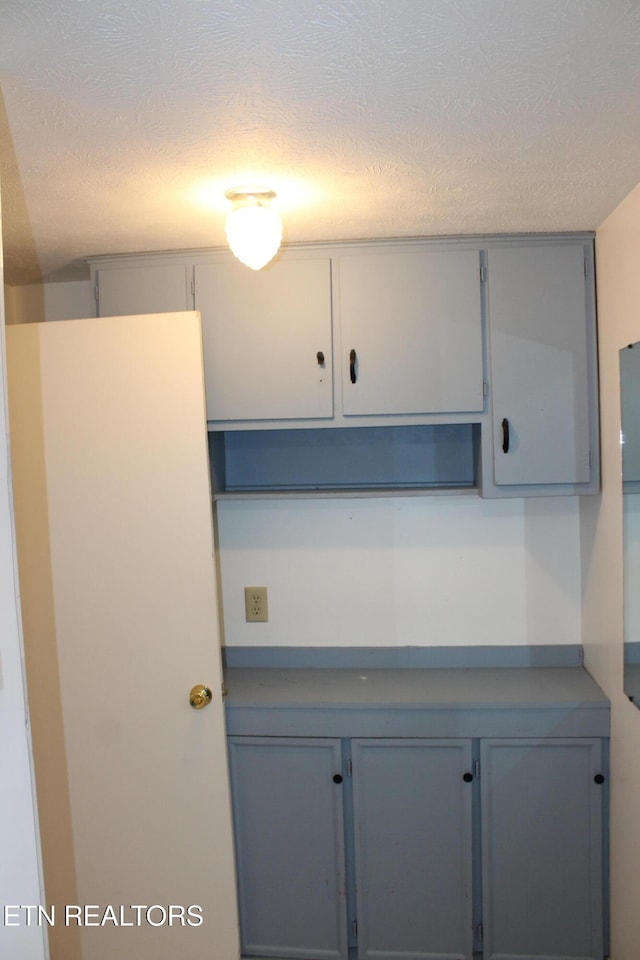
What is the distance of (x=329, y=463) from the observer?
257 cm

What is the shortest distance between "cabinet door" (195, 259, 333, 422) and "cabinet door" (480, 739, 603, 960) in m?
1.23

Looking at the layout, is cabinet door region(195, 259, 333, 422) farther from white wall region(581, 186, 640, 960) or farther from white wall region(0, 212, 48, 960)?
white wall region(0, 212, 48, 960)

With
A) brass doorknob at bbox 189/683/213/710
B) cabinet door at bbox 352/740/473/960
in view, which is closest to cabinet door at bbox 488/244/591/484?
cabinet door at bbox 352/740/473/960

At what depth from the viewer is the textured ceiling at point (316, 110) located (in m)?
1.01

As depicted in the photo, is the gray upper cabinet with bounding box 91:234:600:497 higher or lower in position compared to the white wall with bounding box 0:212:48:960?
higher

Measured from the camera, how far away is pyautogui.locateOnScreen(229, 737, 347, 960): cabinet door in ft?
7.48

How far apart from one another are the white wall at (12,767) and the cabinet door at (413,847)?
123 centimetres

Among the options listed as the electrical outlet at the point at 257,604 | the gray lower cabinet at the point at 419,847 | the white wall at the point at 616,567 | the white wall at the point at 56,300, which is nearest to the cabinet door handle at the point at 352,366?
the white wall at the point at 616,567

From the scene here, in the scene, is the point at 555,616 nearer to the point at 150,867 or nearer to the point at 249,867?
the point at 249,867

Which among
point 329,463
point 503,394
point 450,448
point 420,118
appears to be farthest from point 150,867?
point 420,118

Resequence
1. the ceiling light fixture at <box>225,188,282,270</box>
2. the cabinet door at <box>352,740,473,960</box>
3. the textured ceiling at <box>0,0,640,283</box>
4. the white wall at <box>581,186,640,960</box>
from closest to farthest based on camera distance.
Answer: the textured ceiling at <box>0,0,640,283</box> → the ceiling light fixture at <box>225,188,282,270</box> → the white wall at <box>581,186,640,960</box> → the cabinet door at <box>352,740,473,960</box>

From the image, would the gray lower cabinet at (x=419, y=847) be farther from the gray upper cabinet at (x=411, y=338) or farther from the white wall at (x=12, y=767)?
the white wall at (x=12, y=767)

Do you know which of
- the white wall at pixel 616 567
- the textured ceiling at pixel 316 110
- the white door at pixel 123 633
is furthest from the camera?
the white door at pixel 123 633

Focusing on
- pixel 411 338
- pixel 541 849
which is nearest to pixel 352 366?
pixel 411 338
